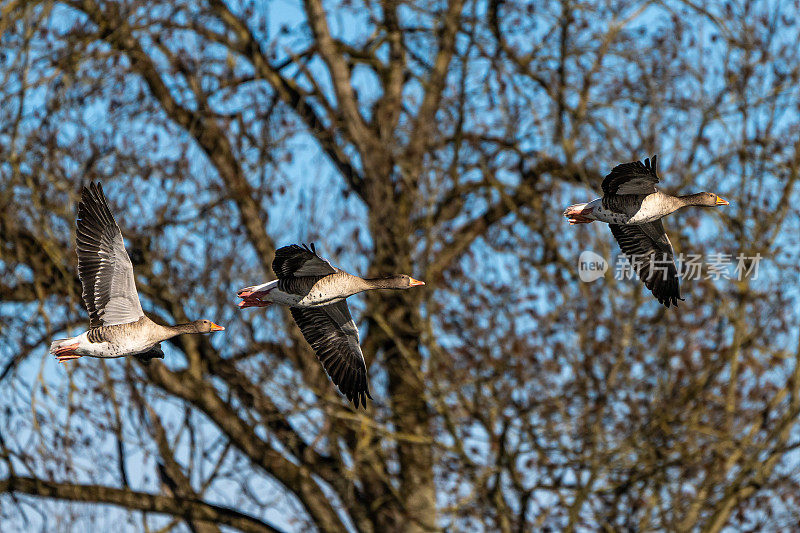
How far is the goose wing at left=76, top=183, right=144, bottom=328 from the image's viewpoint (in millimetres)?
8133

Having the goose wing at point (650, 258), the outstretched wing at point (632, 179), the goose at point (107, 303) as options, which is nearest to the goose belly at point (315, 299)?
the goose at point (107, 303)

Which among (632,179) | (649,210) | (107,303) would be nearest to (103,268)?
(107,303)

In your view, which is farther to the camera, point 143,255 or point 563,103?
point 563,103

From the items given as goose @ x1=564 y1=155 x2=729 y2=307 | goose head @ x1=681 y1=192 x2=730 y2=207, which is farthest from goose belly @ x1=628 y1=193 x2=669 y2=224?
goose head @ x1=681 y1=192 x2=730 y2=207

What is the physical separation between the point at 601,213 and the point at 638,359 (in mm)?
6602

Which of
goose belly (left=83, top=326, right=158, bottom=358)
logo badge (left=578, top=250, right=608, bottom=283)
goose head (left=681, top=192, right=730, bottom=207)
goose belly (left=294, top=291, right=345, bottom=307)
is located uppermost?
logo badge (left=578, top=250, right=608, bottom=283)

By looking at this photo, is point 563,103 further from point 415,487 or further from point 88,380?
point 88,380

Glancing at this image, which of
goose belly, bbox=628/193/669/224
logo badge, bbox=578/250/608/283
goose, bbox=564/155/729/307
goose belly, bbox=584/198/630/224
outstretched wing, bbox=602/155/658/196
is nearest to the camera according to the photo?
outstretched wing, bbox=602/155/658/196

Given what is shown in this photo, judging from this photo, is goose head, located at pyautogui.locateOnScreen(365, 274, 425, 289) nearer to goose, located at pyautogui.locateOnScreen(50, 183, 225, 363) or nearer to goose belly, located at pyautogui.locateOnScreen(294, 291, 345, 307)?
goose belly, located at pyautogui.locateOnScreen(294, 291, 345, 307)

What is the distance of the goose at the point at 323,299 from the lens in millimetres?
7812

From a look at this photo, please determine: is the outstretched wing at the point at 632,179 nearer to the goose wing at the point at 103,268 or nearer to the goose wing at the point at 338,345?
the goose wing at the point at 338,345

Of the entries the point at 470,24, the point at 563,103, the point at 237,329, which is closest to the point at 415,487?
the point at 237,329

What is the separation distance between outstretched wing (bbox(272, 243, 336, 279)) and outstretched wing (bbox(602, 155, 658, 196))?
6.88ft

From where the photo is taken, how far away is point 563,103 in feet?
51.1
